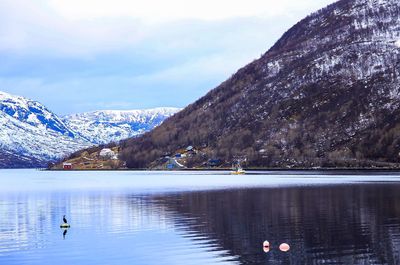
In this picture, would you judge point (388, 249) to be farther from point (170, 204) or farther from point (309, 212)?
point (170, 204)

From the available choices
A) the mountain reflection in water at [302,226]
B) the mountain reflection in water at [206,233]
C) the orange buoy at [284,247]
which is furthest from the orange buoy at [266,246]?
the orange buoy at [284,247]

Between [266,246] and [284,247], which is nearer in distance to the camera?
[284,247]

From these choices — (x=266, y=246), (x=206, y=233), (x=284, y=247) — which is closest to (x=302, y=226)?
(x=206, y=233)

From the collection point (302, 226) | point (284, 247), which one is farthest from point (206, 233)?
point (284, 247)

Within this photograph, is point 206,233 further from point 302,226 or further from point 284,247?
point 284,247

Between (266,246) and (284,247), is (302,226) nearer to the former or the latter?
(266,246)

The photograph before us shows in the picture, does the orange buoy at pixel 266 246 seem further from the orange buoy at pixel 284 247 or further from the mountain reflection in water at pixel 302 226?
the orange buoy at pixel 284 247

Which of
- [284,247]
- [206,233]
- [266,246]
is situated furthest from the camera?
[206,233]

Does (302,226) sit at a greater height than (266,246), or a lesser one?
greater

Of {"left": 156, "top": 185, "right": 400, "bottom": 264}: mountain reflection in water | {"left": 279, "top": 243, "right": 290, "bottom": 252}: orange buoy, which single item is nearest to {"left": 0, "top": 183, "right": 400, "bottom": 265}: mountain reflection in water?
{"left": 156, "top": 185, "right": 400, "bottom": 264}: mountain reflection in water

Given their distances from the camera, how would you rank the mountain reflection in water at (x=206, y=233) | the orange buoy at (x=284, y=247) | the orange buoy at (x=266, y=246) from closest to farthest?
the mountain reflection in water at (x=206, y=233) → the orange buoy at (x=284, y=247) → the orange buoy at (x=266, y=246)

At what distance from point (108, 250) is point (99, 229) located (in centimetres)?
1675

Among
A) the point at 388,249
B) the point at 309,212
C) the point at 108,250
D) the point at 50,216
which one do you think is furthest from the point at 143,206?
the point at 388,249

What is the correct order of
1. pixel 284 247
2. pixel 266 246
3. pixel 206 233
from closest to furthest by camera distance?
pixel 284 247 → pixel 266 246 → pixel 206 233
